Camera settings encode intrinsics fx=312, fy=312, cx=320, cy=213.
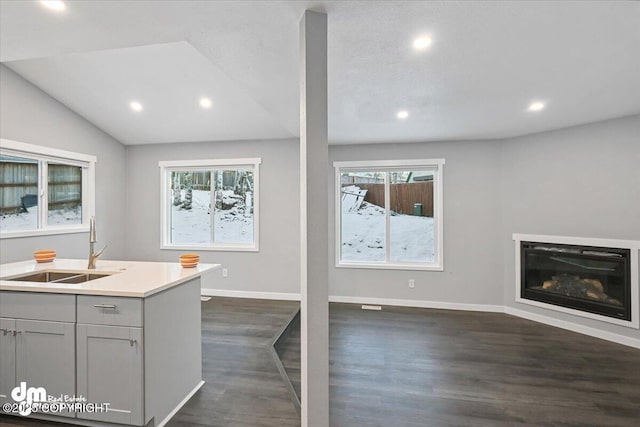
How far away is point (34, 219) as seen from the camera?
13.0 ft

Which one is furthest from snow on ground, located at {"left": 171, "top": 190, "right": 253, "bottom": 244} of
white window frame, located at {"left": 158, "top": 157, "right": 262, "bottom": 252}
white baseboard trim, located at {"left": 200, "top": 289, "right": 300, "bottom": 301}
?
white baseboard trim, located at {"left": 200, "top": 289, "right": 300, "bottom": 301}

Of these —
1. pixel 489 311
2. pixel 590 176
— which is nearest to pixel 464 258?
pixel 489 311

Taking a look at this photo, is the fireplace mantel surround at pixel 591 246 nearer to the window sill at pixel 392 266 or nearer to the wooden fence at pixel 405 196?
the window sill at pixel 392 266

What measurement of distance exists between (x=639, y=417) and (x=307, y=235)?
2.69m

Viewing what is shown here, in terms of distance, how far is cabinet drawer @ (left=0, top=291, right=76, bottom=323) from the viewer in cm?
200

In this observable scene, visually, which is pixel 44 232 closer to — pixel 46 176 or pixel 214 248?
pixel 46 176

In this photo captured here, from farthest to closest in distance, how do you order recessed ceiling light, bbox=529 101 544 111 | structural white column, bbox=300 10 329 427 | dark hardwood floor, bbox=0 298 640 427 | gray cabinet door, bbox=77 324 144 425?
recessed ceiling light, bbox=529 101 544 111 < dark hardwood floor, bbox=0 298 640 427 < gray cabinet door, bbox=77 324 144 425 < structural white column, bbox=300 10 329 427

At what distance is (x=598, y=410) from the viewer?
224 centimetres

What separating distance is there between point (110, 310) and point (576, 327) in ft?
15.7

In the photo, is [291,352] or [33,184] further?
[33,184]

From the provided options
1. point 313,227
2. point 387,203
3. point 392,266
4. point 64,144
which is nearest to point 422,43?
point 313,227

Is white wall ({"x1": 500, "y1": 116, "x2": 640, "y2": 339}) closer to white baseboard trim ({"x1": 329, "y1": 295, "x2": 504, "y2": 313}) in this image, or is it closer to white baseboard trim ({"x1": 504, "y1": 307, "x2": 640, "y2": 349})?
white baseboard trim ({"x1": 504, "y1": 307, "x2": 640, "y2": 349})

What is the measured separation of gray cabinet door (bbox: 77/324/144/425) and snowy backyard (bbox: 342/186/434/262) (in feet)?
11.1

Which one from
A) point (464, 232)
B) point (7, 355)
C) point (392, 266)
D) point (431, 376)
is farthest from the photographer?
point (392, 266)
